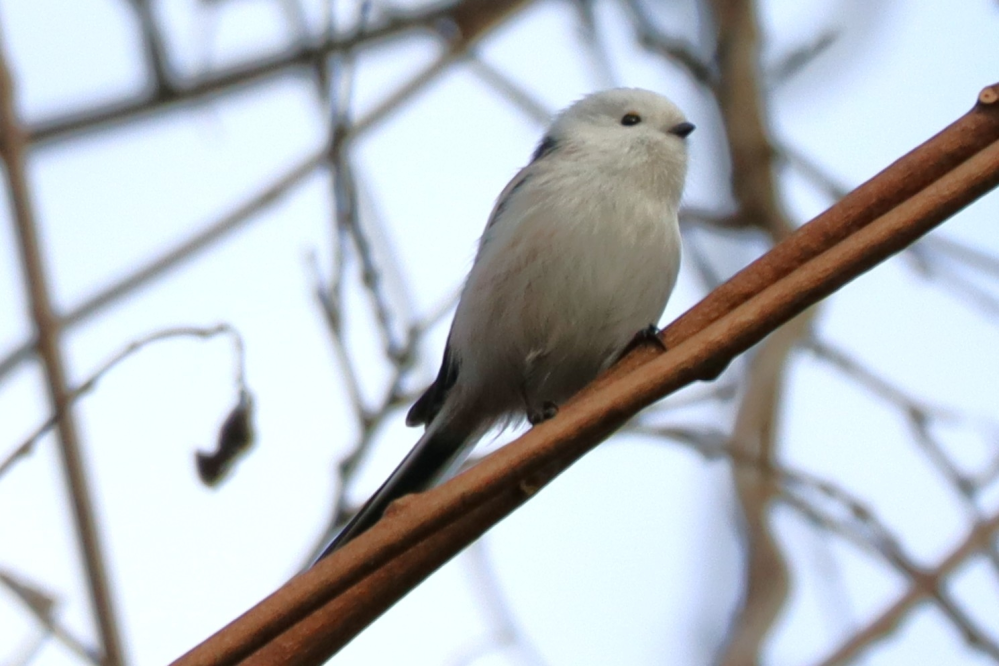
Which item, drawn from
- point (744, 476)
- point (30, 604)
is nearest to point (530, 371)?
point (744, 476)

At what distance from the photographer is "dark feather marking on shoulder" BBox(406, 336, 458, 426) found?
2.63 meters

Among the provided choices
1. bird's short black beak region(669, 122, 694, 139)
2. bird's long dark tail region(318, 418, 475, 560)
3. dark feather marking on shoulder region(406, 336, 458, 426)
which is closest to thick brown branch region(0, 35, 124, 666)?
bird's long dark tail region(318, 418, 475, 560)

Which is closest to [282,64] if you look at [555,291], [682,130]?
[555,291]

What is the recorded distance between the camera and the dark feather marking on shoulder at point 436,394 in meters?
2.63

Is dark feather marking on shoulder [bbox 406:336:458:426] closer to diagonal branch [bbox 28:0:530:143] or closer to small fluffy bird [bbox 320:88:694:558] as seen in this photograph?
small fluffy bird [bbox 320:88:694:558]

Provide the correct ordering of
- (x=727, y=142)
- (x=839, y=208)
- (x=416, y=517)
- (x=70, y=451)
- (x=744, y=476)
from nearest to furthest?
(x=416, y=517) → (x=839, y=208) → (x=70, y=451) → (x=744, y=476) → (x=727, y=142)

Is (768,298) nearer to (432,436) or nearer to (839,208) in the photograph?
(839,208)

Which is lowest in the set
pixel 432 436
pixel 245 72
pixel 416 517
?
pixel 416 517

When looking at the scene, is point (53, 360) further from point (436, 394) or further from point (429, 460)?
point (436, 394)

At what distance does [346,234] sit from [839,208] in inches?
45.2

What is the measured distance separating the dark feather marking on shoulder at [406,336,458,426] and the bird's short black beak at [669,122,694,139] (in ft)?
2.47

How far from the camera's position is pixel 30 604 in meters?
1.54

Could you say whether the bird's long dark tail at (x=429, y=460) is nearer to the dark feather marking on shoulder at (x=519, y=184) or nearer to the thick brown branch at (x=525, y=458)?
the dark feather marking on shoulder at (x=519, y=184)

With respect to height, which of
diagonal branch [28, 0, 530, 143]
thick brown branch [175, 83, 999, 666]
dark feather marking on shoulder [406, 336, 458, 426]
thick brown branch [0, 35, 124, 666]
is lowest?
thick brown branch [175, 83, 999, 666]
